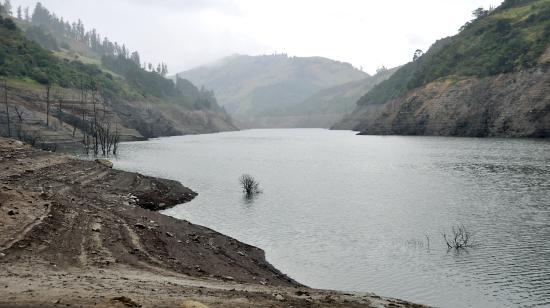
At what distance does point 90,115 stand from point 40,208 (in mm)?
115243

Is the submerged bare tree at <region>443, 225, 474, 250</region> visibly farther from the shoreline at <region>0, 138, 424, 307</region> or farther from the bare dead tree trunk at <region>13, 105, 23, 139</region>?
the bare dead tree trunk at <region>13, 105, 23, 139</region>

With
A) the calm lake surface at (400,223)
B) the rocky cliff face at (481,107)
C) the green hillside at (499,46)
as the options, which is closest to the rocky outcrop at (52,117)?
the calm lake surface at (400,223)

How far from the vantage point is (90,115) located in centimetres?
13188

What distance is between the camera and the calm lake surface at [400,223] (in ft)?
69.3

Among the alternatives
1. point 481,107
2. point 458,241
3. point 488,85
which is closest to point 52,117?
point 458,241

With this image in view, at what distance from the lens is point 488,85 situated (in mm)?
135125

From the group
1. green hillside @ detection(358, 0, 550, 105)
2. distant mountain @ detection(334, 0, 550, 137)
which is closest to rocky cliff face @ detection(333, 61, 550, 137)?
distant mountain @ detection(334, 0, 550, 137)

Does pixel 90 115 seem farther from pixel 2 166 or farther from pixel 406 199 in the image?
pixel 406 199

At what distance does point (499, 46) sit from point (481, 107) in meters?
30.1

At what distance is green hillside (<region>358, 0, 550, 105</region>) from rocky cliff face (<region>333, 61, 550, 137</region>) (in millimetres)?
4535

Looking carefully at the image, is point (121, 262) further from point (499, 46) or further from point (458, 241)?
point (499, 46)

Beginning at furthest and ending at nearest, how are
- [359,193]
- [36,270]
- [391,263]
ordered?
[359,193]
[391,263]
[36,270]

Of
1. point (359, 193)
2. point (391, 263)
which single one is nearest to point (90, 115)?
point (359, 193)

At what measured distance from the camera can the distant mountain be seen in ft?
391
